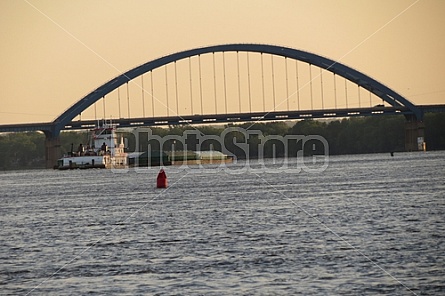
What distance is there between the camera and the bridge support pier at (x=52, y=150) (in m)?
172

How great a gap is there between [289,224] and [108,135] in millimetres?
120823

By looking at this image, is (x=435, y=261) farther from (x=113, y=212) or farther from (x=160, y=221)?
(x=113, y=212)

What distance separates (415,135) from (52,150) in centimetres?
5826

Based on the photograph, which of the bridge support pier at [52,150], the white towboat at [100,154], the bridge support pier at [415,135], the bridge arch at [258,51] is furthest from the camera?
the bridge support pier at [415,135]

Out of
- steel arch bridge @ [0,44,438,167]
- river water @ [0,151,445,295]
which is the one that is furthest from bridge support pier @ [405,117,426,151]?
river water @ [0,151,445,295]

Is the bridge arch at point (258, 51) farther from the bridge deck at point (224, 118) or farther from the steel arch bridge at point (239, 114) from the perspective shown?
the bridge deck at point (224, 118)

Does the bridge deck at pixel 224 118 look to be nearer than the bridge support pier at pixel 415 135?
Yes

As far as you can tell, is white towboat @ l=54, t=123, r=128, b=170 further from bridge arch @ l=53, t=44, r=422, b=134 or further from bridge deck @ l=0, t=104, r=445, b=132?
bridge arch @ l=53, t=44, r=422, b=134

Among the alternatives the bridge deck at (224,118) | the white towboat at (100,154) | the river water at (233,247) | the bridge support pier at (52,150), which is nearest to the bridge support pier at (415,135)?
the bridge deck at (224,118)

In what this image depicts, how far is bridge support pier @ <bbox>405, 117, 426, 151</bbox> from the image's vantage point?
182625mm

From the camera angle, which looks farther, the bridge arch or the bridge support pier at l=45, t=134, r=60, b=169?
the bridge support pier at l=45, t=134, r=60, b=169

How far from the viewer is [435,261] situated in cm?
2641

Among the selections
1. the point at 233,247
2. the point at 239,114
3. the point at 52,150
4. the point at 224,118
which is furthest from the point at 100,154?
the point at 233,247

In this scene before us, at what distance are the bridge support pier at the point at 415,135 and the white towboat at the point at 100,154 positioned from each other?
1945 inches
